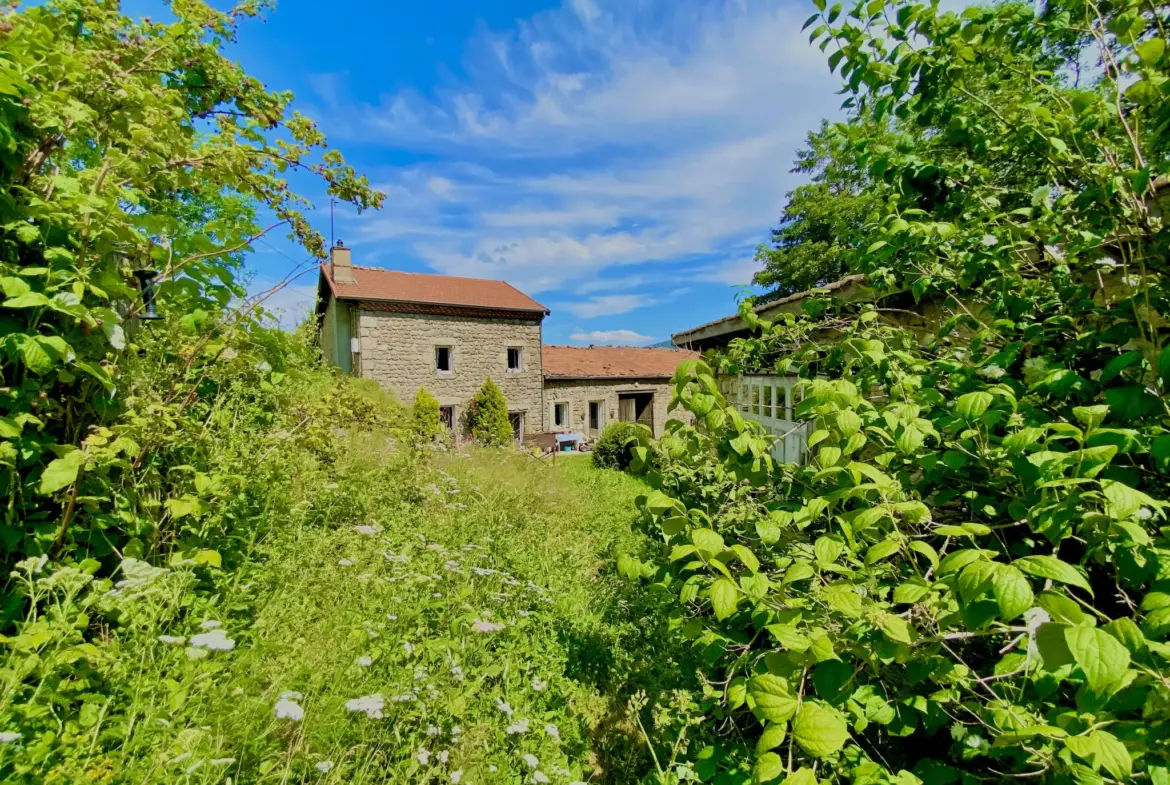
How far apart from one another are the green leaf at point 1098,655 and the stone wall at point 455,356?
52.2 feet

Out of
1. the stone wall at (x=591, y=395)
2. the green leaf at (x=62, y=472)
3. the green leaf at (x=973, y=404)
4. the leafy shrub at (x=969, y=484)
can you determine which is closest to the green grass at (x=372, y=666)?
the green leaf at (x=62, y=472)

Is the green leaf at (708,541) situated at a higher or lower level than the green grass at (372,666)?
higher

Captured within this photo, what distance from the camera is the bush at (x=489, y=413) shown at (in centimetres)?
1603

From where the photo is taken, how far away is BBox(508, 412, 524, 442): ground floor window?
1762 centimetres

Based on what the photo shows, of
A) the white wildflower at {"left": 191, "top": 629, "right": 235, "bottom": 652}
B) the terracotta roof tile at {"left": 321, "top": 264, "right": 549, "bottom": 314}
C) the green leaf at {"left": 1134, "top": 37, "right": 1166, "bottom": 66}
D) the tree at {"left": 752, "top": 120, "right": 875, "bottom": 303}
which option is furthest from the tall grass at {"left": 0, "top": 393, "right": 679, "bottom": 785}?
the tree at {"left": 752, "top": 120, "right": 875, "bottom": 303}

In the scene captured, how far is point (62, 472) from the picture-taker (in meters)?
1.68

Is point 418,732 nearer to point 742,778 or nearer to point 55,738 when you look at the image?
point 55,738

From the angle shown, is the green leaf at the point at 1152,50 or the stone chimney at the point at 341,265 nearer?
the green leaf at the point at 1152,50

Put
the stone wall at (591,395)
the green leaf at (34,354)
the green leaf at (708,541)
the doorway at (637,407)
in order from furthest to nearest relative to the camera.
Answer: the doorway at (637,407) → the stone wall at (591,395) → the green leaf at (34,354) → the green leaf at (708,541)

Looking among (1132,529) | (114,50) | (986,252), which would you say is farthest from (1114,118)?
(114,50)

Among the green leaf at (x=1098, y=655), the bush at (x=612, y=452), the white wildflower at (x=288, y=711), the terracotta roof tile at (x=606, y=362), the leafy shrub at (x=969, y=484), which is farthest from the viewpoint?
the terracotta roof tile at (x=606, y=362)

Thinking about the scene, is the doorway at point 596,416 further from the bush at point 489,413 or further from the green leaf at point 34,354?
the green leaf at point 34,354

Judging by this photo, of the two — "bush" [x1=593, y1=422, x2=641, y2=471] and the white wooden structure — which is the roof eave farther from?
the white wooden structure

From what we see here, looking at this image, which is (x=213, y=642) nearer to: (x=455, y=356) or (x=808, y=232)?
(x=455, y=356)
